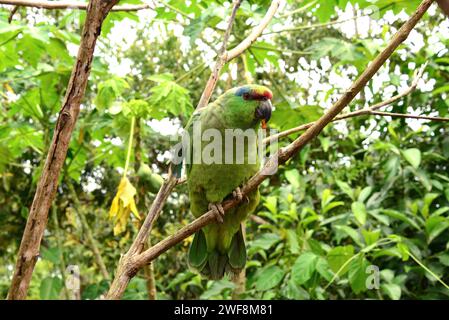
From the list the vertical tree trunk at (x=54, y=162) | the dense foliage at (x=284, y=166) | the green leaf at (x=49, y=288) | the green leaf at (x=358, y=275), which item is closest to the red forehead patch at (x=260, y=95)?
the dense foliage at (x=284, y=166)

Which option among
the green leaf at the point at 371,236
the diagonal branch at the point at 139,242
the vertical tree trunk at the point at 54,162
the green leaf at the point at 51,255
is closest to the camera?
the vertical tree trunk at the point at 54,162

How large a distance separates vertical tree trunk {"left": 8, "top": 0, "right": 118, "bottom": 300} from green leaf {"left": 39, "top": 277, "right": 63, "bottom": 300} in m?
1.58

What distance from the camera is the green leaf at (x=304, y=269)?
2100mm

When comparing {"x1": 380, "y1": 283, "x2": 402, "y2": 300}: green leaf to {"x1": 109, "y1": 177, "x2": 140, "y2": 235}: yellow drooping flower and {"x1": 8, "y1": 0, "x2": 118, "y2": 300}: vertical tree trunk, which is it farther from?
{"x1": 8, "y1": 0, "x2": 118, "y2": 300}: vertical tree trunk

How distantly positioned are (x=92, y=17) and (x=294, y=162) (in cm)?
199

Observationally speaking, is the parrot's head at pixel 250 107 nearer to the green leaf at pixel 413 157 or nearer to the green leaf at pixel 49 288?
the green leaf at pixel 413 157

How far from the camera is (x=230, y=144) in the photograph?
5.52ft

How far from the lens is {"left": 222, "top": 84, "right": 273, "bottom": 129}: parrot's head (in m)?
1.65

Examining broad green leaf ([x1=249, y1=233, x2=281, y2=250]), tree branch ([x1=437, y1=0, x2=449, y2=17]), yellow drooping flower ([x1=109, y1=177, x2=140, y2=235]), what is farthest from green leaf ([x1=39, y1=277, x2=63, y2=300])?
tree branch ([x1=437, y1=0, x2=449, y2=17])

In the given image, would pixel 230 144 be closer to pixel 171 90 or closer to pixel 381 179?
pixel 171 90

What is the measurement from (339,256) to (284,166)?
740mm

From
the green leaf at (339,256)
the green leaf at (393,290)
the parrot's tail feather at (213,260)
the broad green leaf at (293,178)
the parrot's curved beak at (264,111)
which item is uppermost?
the broad green leaf at (293,178)

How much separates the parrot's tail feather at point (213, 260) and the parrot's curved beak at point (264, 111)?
1.46ft

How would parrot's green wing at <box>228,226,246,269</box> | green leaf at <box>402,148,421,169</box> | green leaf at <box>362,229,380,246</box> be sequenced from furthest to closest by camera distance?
green leaf at <box>402,148,421,169</box>, green leaf at <box>362,229,380,246</box>, parrot's green wing at <box>228,226,246,269</box>
